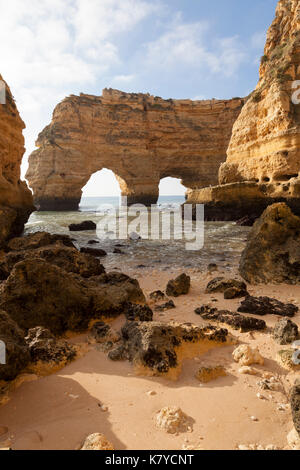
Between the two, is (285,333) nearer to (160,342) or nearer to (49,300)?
(160,342)

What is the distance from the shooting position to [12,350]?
2111mm

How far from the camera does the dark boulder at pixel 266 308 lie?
11.3 feet

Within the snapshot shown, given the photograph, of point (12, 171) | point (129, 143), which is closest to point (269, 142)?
point (12, 171)

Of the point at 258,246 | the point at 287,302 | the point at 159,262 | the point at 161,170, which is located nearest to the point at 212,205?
the point at 159,262

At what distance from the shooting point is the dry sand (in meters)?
1.50

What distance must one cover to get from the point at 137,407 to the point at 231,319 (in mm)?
1772

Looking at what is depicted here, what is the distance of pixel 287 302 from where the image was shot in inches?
154

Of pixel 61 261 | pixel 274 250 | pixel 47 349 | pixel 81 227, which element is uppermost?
pixel 81 227

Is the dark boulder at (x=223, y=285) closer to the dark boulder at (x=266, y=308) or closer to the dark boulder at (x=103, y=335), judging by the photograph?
the dark boulder at (x=266, y=308)

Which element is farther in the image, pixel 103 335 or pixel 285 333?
pixel 103 335

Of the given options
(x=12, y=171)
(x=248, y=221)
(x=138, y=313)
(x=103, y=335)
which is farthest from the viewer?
(x=248, y=221)

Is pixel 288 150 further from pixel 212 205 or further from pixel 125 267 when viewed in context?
pixel 125 267

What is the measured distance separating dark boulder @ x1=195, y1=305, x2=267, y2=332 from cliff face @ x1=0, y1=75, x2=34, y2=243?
7679 mm

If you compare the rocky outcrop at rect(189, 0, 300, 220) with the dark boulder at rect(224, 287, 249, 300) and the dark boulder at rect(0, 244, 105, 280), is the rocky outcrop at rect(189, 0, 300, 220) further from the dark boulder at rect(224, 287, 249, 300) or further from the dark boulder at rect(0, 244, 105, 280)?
the dark boulder at rect(0, 244, 105, 280)
